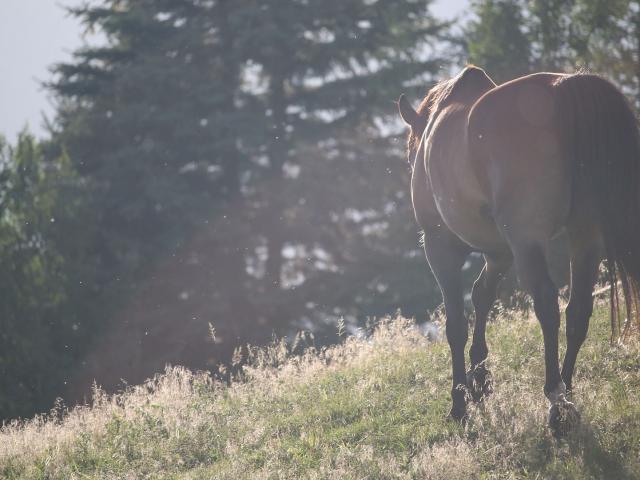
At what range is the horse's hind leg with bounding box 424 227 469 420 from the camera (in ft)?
22.0

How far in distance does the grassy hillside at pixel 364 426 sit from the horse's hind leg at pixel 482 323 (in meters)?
0.24

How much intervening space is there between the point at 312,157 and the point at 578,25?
982cm

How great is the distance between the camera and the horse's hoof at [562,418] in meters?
5.68

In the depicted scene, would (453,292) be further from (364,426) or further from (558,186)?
(558,186)

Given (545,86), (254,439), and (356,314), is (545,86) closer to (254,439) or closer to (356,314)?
(254,439)

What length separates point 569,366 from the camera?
6.36 m

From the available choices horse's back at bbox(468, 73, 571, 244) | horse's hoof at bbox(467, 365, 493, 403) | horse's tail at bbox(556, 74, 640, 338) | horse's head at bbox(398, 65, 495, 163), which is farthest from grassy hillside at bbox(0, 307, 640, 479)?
horse's head at bbox(398, 65, 495, 163)

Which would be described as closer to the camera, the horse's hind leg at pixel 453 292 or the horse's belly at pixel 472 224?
the horse's belly at pixel 472 224

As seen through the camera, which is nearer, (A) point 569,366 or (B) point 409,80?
(A) point 569,366

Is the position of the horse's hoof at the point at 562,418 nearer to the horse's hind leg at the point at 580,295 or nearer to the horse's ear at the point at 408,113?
the horse's hind leg at the point at 580,295

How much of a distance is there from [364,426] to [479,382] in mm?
1011

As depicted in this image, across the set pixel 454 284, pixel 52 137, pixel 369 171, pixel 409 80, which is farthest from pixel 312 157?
pixel 454 284

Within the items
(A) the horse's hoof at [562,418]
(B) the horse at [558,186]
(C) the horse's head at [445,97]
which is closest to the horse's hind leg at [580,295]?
(B) the horse at [558,186]

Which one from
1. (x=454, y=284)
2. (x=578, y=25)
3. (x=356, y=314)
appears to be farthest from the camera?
(x=356, y=314)
